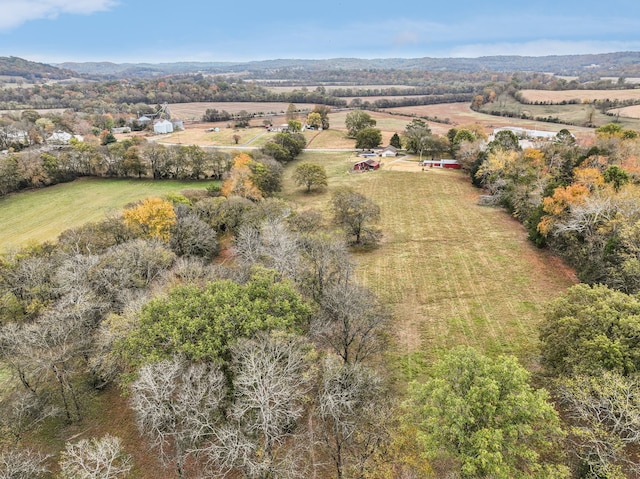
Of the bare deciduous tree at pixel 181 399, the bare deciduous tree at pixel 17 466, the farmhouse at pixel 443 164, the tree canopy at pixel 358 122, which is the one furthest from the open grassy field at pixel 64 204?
the tree canopy at pixel 358 122

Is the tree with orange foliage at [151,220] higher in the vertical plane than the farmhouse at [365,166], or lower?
higher

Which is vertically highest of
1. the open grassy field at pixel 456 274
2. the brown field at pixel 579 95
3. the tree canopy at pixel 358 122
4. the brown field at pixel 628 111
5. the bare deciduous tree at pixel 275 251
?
the brown field at pixel 579 95

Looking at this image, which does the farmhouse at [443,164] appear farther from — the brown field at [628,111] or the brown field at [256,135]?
the brown field at [628,111]

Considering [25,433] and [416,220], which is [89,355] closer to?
[25,433]

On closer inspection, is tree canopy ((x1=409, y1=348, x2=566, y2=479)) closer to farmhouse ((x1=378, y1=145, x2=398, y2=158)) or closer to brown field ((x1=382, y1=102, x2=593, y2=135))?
farmhouse ((x1=378, y1=145, x2=398, y2=158))

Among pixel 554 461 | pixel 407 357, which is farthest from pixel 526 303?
pixel 554 461

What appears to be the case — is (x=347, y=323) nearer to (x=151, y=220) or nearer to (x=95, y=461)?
(x=95, y=461)

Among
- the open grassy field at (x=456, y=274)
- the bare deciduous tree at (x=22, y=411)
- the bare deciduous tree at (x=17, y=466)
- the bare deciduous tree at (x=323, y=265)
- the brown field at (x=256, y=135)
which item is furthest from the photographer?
the brown field at (x=256, y=135)

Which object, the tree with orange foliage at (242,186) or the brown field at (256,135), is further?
the brown field at (256,135)

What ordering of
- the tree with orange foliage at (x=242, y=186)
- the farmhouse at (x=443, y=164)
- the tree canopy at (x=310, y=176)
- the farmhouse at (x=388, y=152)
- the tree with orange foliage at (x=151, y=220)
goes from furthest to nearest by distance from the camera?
the farmhouse at (x=388, y=152) → the farmhouse at (x=443, y=164) → the tree canopy at (x=310, y=176) → the tree with orange foliage at (x=242, y=186) → the tree with orange foliage at (x=151, y=220)
